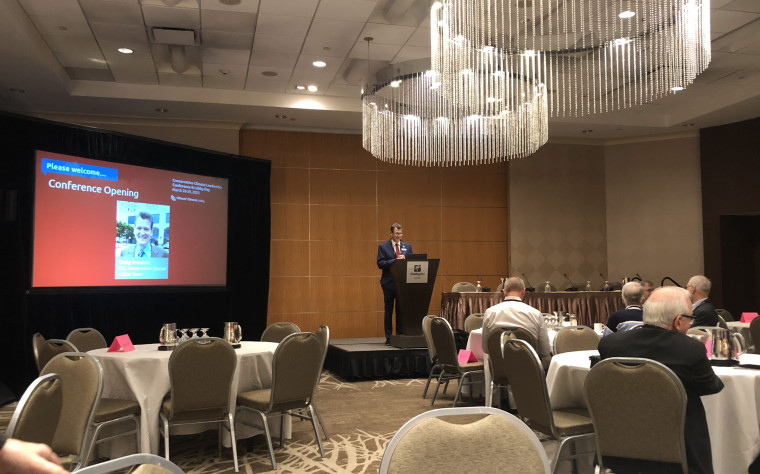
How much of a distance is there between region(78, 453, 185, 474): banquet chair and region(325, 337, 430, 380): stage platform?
6726mm

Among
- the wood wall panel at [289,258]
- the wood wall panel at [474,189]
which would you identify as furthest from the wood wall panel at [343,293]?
the wood wall panel at [474,189]

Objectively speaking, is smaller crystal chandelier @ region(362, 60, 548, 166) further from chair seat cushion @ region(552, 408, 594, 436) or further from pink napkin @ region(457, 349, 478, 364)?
chair seat cushion @ region(552, 408, 594, 436)

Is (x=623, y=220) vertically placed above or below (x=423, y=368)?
above

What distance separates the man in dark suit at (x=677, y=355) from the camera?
9.04ft

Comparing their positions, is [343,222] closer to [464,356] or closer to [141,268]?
[141,268]

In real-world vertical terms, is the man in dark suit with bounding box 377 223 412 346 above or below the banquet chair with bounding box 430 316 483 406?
above

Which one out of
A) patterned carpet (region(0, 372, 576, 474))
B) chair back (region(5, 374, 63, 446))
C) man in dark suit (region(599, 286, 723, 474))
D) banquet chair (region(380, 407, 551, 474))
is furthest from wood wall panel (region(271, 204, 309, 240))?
banquet chair (region(380, 407, 551, 474))

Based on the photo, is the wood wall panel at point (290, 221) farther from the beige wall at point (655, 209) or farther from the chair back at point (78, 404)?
the chair back at point (78, 404)

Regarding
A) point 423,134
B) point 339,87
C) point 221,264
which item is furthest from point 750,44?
point 221,264

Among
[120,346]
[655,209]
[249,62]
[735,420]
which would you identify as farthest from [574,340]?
[655,209]

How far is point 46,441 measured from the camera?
8.73 ft

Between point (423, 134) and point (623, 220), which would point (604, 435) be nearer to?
point (423, 134)

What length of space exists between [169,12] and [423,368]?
523 centimetres

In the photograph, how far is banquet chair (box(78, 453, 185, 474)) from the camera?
1.39 m
